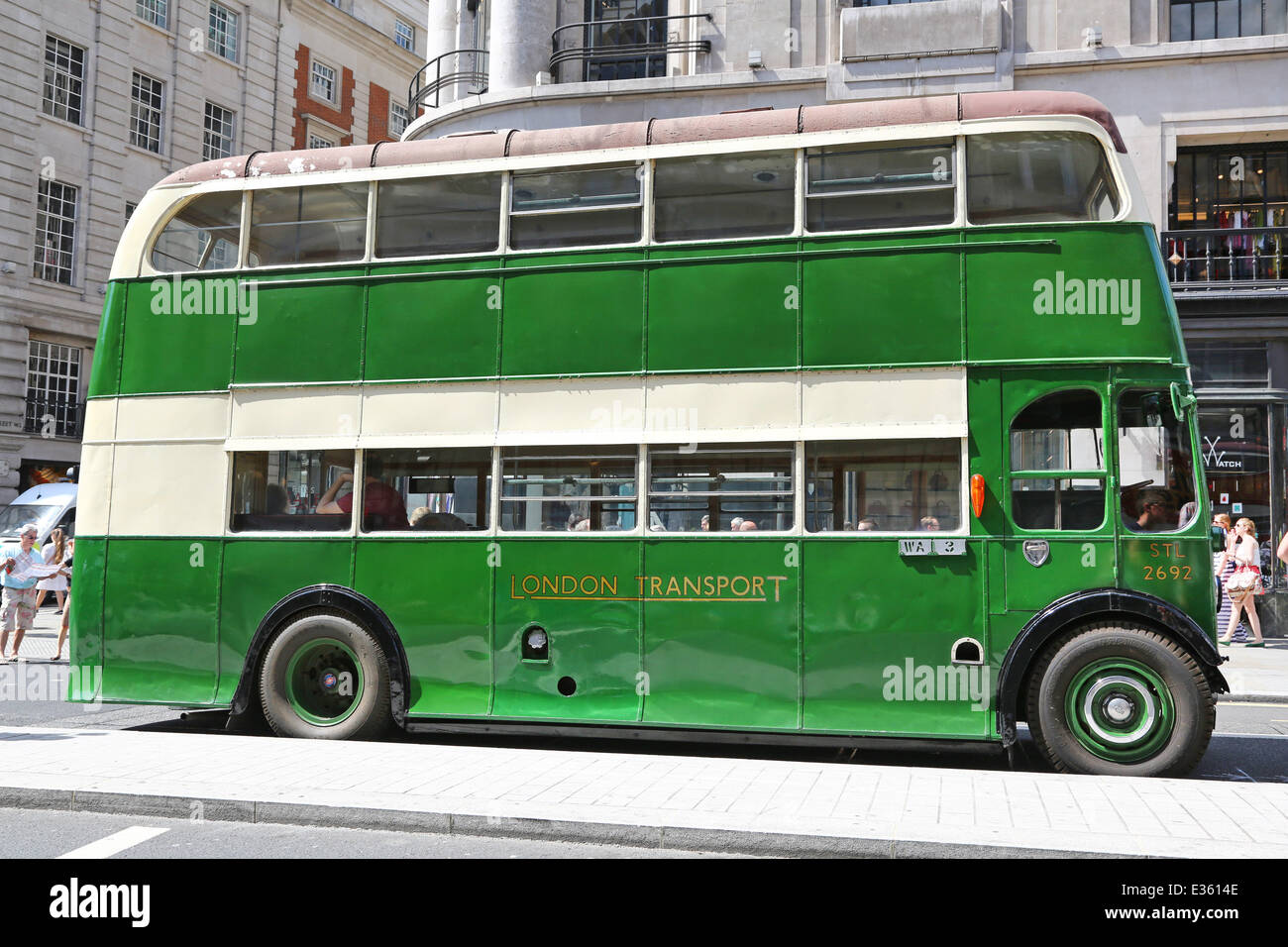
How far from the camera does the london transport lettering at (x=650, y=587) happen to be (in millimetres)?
8078

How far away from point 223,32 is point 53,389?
13771 millimetres

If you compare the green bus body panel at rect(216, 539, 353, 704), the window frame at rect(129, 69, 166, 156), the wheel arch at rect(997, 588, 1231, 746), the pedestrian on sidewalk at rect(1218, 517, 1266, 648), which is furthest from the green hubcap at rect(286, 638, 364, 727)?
the window frame at rect(129, 69, 166, 156)

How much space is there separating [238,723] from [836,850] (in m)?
5.36

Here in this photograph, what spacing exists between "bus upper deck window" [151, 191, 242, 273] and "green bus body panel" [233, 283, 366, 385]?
513 millimetres

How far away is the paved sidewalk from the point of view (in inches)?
218

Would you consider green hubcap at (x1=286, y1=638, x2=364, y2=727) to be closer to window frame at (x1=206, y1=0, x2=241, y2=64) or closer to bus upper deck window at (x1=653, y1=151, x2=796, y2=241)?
bus upper deck window at (x1=653, y1=151, x2=796, y2=241)

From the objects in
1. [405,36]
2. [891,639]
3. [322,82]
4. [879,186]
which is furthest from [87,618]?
[405,36]

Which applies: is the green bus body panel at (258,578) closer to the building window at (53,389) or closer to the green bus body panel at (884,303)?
the green bus body panel at (884,303)

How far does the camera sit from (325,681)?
8969mm

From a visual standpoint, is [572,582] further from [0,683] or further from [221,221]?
[0,683]

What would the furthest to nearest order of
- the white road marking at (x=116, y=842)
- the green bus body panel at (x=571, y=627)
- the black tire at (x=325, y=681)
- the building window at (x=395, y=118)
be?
the building window at (x=395, y=118) < the black tire at (x=325, y=681) < the green bus body panel at (x=571, y=627) < the white road marking at (x=116, y=842)

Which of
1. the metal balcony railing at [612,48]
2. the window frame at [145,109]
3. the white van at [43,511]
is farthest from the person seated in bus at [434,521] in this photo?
the window frame at [145,109]

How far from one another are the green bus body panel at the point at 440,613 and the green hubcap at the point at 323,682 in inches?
20.1
